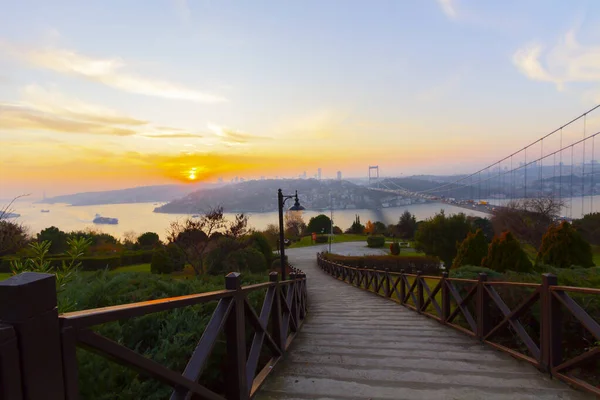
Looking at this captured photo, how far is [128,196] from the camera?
11300cm

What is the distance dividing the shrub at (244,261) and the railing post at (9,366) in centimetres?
1304

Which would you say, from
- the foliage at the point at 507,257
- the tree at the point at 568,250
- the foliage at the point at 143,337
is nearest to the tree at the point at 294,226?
the foliage at the point at 507,257

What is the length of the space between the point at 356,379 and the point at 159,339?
169 cm

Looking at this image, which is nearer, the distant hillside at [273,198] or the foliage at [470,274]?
the foliage at [470,274]

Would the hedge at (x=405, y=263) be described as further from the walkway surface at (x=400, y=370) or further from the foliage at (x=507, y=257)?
the walkway surface at (x=400, y=370)

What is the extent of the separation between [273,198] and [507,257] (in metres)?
55.6

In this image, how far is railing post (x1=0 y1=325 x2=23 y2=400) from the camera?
869mm

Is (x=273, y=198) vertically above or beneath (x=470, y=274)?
beneath

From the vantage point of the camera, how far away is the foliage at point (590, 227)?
26.3 metres

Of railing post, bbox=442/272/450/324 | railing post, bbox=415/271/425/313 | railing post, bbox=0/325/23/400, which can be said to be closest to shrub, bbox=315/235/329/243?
railing post, bbox=415/271/425/313

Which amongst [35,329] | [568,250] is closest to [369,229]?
[568,250]

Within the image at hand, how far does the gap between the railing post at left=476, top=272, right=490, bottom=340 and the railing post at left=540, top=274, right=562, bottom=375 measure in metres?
1.03

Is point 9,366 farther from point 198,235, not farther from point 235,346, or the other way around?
point 198,235

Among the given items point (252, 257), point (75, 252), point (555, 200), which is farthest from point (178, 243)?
point (555, 200)
